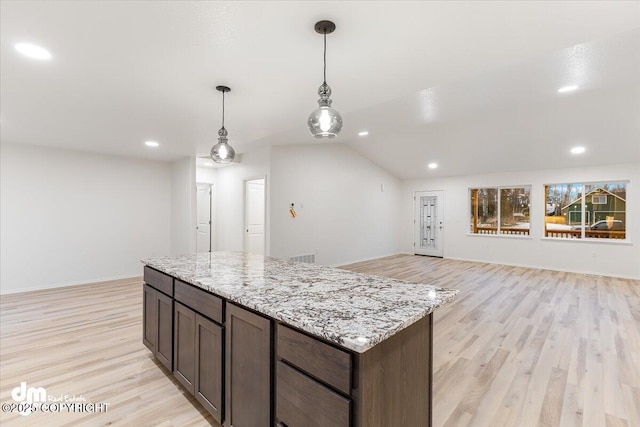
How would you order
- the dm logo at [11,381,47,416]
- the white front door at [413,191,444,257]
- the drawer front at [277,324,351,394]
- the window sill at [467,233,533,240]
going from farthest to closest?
the white front door at [413,191,444,257], the window sill at [467,233,533,240], the dm logo at [11,381,47,416], the drawer front at [277,324,351,394]

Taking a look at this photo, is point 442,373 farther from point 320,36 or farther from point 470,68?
point 320,36

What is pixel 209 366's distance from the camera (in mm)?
1876

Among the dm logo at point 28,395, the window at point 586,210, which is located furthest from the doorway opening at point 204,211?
the window at point 586,210

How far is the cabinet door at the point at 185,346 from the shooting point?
204 cm

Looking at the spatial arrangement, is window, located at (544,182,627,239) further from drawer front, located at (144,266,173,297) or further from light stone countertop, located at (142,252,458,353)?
drawer front, located at (144,266,173,297)

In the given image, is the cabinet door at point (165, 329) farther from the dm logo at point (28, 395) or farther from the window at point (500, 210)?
the window at point (500, 210)

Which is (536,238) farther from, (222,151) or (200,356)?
(200,356)

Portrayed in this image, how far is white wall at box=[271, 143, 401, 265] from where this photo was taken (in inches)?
241

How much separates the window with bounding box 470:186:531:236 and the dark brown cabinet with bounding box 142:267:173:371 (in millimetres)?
7837

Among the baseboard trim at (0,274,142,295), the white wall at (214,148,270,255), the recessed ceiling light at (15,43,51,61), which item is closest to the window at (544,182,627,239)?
the white wall at (214,148,270,255)

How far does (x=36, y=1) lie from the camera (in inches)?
62.1

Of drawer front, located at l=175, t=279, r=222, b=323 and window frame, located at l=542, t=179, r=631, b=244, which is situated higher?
window frame, located at l=542, t=179, r=631, b=244

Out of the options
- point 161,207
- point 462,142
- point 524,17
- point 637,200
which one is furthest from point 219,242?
point 637,200

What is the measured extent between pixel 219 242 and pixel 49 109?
462 centimetres
